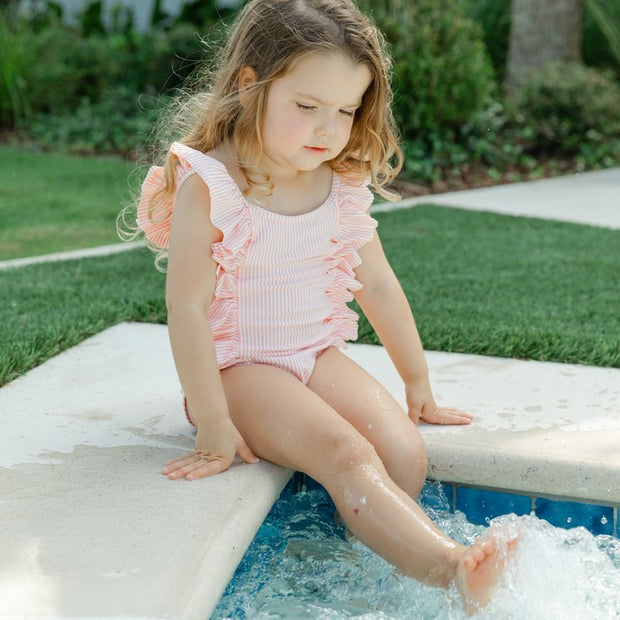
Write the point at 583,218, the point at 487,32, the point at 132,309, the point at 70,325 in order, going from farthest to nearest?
the point at 487,32
the point at 583,218
the point at 132,309
the point at 70,325

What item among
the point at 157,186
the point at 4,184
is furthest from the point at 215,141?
the point at 4,184

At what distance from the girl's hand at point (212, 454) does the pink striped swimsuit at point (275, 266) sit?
241 mm

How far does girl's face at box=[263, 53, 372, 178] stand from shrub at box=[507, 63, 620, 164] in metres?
6.23

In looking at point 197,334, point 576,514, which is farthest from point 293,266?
point 576,514

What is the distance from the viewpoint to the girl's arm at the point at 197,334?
2334mm

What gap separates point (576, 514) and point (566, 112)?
645 centimetres

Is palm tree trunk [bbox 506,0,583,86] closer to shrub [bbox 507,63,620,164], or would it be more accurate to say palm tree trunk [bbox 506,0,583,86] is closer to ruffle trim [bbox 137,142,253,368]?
shrub [bbox 507,63,620,164]

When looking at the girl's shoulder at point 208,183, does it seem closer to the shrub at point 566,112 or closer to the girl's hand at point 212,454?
the girl's hand at point 212,454

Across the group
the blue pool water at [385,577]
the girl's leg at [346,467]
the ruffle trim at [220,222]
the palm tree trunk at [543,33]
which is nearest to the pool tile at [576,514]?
the blue pool water at [385,577]

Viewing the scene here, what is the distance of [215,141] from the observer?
254 cm

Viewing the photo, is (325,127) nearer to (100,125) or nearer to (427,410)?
(427,410)

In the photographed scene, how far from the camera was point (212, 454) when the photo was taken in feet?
7.77

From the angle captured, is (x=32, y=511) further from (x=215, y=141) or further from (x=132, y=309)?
(x=132, y=309)

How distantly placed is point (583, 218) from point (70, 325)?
3630 millimetres
